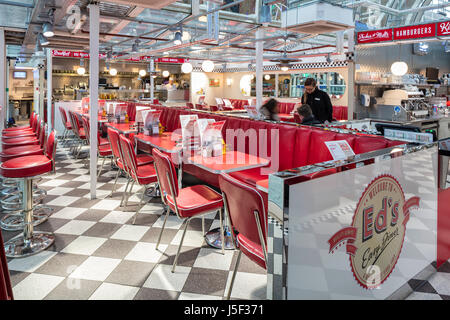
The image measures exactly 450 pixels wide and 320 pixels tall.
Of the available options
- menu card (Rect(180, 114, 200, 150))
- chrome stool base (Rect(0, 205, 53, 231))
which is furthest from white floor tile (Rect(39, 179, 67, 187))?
menu card (Rect(180, 114, 200, 150))

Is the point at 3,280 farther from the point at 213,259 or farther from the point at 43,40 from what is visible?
the point at 43,40

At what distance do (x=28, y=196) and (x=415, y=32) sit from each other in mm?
7006

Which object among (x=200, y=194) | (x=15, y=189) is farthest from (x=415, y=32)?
(x=15, y=189)

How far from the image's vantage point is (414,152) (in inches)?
98.7

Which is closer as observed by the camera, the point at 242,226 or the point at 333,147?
the point at 242,226

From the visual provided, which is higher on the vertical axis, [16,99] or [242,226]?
[16,99]

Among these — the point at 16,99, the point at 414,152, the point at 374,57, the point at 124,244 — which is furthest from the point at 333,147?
the point at 16,99

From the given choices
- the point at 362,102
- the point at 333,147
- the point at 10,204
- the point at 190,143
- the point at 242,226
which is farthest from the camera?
the point at 362,102

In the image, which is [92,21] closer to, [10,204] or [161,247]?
[10,204]

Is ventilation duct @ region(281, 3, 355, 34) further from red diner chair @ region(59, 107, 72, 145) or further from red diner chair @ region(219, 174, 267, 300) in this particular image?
red diner chair @ region(59, 107, 72, 145)

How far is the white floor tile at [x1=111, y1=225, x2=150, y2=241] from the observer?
12.3ft

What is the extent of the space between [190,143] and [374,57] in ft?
24.0

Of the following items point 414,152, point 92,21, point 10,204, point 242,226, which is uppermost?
point 92,21

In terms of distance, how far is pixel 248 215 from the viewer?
203 cm
